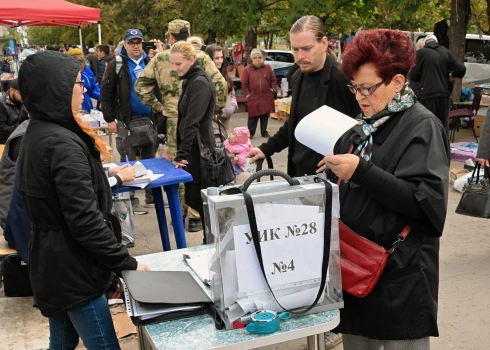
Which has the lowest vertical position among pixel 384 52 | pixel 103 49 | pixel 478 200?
pixel 478 200

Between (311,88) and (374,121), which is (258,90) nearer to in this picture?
(311,88)

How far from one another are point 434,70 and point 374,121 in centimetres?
725

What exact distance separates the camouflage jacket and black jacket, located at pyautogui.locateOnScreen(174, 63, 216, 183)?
30.3 inches

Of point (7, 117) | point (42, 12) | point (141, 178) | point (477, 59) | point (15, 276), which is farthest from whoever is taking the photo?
point (477, 59)

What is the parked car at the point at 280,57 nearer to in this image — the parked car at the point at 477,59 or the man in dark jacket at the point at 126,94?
the parked car at the point at 477,59

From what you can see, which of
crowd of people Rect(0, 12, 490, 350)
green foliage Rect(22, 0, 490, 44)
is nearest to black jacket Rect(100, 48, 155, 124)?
crowd of people Rect(0, 12, 490, 350)

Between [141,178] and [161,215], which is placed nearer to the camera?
[141,178]

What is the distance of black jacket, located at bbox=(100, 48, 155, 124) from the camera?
617 cm

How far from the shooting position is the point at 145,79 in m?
5.78

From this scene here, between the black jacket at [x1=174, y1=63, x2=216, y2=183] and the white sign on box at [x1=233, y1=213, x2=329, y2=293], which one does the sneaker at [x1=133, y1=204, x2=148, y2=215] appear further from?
the white sign on box at [x1=233, y1=213, x2=329, y2=293]

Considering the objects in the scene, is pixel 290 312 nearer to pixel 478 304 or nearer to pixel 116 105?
pixel 478 304

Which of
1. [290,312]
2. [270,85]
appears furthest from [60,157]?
[270,85]

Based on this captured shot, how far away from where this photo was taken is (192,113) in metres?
4.73

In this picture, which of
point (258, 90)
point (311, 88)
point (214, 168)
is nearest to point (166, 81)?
point (214, 168)
